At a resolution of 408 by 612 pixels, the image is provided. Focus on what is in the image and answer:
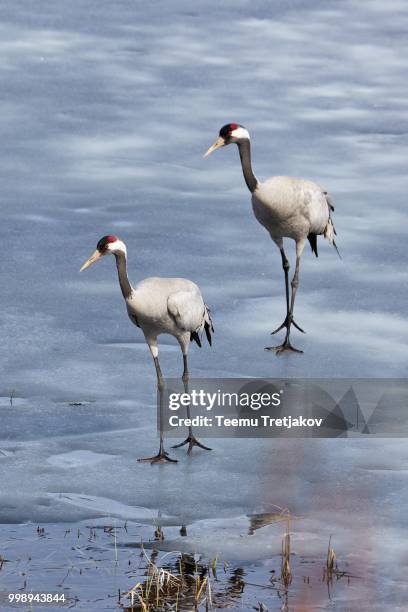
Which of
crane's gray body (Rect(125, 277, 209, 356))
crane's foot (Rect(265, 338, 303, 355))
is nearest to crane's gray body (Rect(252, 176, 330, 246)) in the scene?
crane's foot (Rect(265, 338, 303, 355))

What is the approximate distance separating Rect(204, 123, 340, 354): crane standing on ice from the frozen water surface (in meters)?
0.56

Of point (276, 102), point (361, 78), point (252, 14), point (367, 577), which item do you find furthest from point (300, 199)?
point (252, 14)

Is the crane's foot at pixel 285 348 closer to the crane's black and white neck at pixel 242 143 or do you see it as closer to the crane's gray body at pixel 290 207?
the crane's gray body at pixel 290 207

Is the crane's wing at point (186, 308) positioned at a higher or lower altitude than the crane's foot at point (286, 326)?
lower

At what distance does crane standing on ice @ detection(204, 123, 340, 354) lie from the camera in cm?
1113

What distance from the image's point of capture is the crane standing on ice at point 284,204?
1113 cm

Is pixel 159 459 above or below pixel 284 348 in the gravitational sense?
below

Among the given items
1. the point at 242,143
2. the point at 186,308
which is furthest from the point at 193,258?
the point at 186,308

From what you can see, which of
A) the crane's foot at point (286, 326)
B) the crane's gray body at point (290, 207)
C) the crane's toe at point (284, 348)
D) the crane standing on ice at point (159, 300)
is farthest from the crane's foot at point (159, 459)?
A: the crane's gray body at point (290, 207)

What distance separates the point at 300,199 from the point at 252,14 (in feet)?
37.1

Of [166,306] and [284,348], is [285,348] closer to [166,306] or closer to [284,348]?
[284,348]

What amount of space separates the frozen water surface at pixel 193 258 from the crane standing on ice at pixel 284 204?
1.82 ft

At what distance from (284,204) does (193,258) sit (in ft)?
5.61

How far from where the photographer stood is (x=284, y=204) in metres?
11.2
